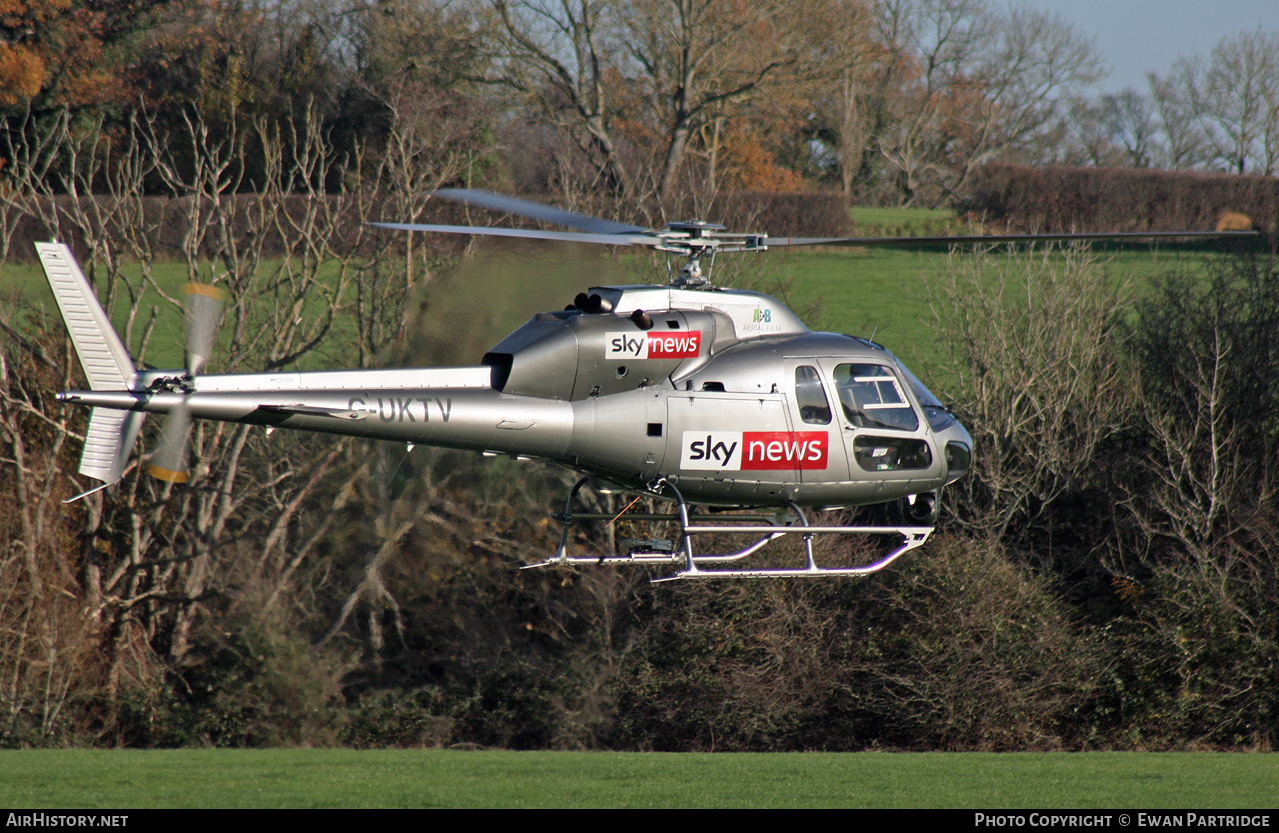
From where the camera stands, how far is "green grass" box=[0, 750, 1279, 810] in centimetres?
1414

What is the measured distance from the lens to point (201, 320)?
8.99 metres

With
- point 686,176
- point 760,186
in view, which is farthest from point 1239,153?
point 686,176

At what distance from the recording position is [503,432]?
10508 millimetres

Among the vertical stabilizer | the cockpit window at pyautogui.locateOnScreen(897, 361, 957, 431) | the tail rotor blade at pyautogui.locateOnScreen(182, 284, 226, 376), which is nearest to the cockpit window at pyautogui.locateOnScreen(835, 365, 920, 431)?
the cockpit window at pyautogui.locateOnScreen(897, 361, 957, 431)

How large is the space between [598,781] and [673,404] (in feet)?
20.9

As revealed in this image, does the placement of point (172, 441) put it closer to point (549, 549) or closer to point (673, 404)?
point (673, 404)

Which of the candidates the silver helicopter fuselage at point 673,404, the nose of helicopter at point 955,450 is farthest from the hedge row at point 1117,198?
the silver helicopter fuselage at point 673,404

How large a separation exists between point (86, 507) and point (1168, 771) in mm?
20765

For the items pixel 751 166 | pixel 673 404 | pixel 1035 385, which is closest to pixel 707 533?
pixel 673 404

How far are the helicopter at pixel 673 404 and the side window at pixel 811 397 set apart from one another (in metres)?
0.01

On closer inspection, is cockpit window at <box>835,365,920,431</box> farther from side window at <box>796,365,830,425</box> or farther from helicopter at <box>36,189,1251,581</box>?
side window at <box>796,365,830,425</box>

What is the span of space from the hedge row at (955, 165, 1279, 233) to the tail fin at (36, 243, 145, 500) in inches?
1355

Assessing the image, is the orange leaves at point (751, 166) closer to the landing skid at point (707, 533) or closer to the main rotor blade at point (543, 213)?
the main rotor blade at point (543, 213)

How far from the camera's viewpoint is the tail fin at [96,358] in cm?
888
